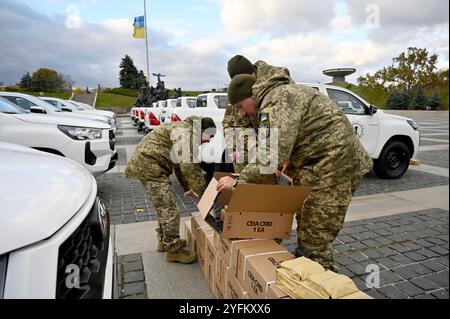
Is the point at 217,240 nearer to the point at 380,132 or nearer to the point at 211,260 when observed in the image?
the point at 211,260

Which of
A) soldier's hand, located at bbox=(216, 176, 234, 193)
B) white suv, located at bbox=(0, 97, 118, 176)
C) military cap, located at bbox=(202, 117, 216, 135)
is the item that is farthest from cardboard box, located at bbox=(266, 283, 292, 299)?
white suv, located at bbox=(0, 97, 118, 176)

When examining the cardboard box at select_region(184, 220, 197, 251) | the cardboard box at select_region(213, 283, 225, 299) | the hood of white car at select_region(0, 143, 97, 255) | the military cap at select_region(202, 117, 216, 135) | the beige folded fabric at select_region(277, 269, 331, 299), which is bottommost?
the cardboard box at select_region(213, 283, 225, 299)

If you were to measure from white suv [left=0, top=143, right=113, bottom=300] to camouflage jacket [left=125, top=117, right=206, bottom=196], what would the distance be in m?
1.11

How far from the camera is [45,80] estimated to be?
51.9 m

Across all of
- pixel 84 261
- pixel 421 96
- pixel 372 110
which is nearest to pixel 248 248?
pixel 84 261

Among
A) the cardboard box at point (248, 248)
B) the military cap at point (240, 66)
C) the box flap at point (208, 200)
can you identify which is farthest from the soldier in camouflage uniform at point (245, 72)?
the cardboard box at point (248, 248)

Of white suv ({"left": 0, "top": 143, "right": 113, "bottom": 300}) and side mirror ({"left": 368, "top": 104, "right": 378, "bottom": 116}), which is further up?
side mirror ({"left": 368, "top": 104, "right": 378, "bottom": 116})

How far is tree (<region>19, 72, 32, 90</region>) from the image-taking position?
160 ft

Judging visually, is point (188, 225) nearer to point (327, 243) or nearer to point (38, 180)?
point (327, 243)

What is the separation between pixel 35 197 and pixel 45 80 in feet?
197

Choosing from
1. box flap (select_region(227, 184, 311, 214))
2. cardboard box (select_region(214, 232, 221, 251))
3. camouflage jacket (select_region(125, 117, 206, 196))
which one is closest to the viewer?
box flap (select_region(227, 184, 311, 214))

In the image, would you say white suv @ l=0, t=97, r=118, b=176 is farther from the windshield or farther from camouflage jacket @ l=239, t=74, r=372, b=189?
camouflage jacket @ l=239, t=74, r=372, b=189
